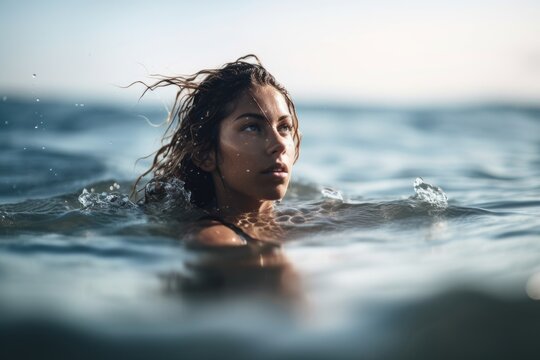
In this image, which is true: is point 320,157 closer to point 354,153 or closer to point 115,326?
point 354,153

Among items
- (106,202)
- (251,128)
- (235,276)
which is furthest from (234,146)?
(235,276)

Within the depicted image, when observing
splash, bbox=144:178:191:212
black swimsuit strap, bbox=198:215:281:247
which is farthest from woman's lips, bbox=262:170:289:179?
splash, bbox=144:178:191:212

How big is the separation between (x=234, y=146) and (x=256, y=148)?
0.18 metres

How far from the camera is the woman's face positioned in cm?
390

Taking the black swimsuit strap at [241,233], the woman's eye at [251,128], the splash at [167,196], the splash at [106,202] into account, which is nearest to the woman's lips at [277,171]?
the woman's eye at [251,128]

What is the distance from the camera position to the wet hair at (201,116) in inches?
166

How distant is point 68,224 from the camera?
4.01 metres

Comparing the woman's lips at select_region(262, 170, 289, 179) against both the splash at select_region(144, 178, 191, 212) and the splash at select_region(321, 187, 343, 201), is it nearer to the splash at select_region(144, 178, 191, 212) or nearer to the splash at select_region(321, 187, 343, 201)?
the splash at select_region(144, 178, 191, 212)

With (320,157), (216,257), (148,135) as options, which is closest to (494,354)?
(216,257)

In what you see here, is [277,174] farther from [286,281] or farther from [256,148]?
[286,281]

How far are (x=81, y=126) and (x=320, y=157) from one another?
20.9 ft

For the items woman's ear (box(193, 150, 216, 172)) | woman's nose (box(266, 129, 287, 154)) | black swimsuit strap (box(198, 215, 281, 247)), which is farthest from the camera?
woman's ear (box(193, 150, 216, 172))

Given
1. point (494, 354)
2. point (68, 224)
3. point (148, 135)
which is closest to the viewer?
point (494, 354)

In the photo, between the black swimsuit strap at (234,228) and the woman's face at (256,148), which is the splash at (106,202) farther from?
the black swimsuit strap at (234,228)
